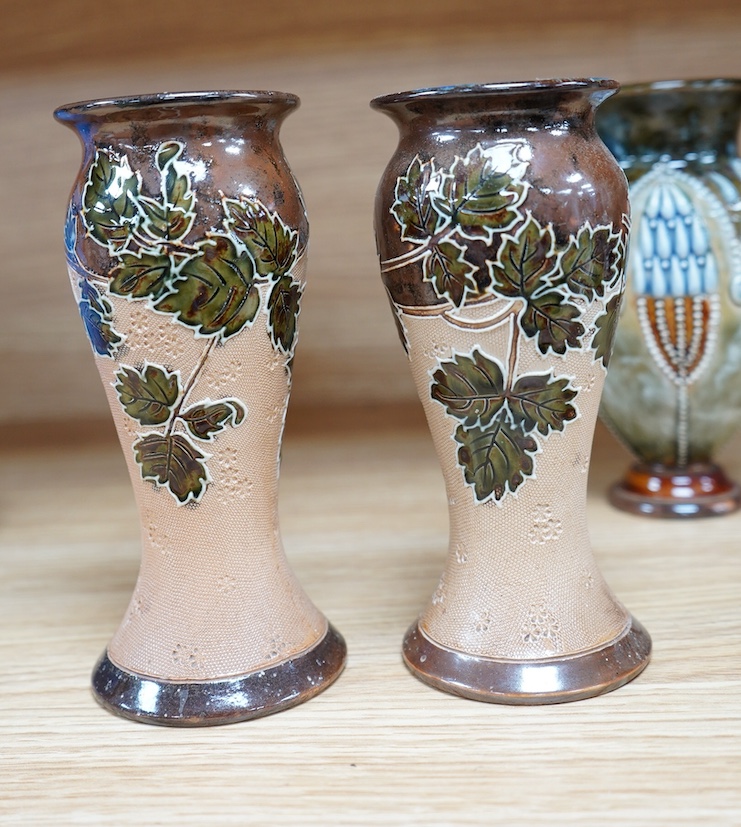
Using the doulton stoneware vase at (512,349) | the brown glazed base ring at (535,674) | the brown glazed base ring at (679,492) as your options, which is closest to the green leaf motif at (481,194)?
the doulton stoneware vase at (512,349)

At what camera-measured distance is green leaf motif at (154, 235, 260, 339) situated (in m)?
0.55

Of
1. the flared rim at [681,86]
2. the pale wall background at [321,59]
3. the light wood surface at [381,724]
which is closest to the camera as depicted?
the light wood surface at [381,724]

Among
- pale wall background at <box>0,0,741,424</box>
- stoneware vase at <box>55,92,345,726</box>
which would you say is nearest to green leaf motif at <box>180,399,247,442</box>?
stoneware vase at <box>55,92,345,726</box>

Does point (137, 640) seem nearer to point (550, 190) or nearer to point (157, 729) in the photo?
point (157, 729)

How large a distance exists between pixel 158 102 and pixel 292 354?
0.14m

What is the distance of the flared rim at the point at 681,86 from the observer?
81cm

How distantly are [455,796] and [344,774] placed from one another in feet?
0.18

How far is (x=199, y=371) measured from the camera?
56 cm

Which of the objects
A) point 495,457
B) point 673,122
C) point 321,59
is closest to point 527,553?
point 495,457

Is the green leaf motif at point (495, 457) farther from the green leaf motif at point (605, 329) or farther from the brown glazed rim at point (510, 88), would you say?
the brown glazed rim at point (510, 88)

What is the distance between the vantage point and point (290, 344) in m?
0.60

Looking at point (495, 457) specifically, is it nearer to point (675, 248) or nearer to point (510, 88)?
point (510, 88)

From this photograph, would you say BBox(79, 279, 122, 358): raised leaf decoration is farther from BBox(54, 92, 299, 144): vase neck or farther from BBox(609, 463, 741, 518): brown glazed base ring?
BBox(609, 463, 741, 518): brown glazed base ring

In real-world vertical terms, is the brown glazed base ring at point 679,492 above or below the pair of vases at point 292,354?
below
